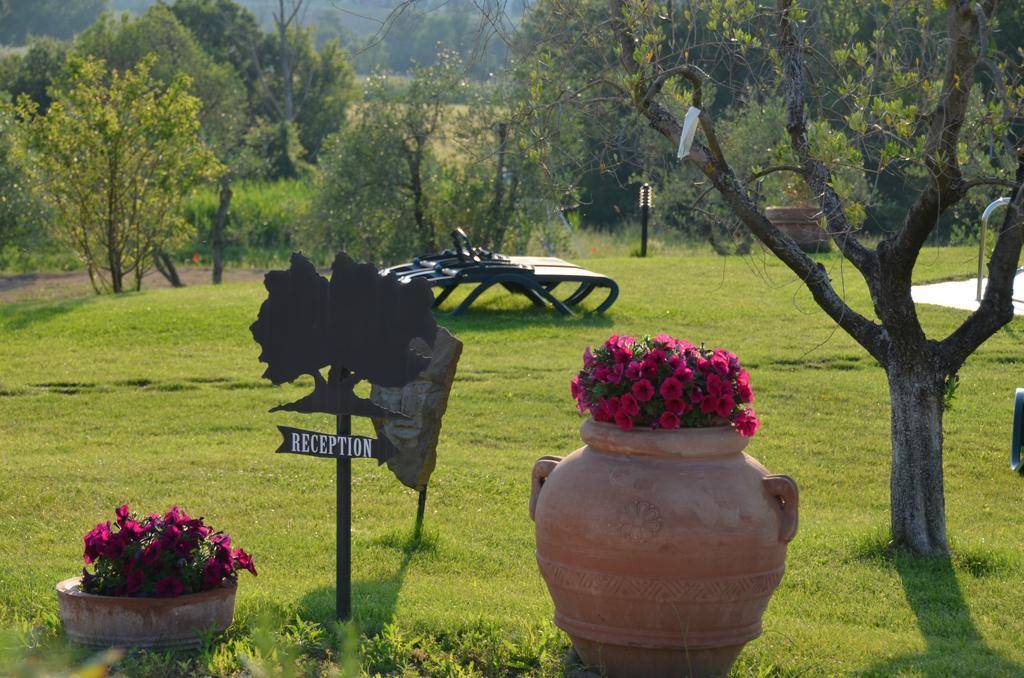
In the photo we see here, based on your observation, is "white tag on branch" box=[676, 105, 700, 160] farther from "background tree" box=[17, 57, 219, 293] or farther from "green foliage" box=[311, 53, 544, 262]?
"green foliage" box=[311, 53, 544, 262]

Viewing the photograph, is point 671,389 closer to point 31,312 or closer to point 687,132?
point 687,132

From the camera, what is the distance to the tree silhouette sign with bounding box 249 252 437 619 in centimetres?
519

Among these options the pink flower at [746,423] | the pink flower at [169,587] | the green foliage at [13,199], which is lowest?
the pink flower at [169,587]

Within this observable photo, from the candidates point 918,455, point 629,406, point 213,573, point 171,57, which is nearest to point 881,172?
point 918,455

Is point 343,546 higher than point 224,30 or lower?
lower

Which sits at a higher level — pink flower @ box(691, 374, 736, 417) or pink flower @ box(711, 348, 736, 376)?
pink flower @ box(711, 348, 736, 376)

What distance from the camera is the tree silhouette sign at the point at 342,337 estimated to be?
519 centimetres

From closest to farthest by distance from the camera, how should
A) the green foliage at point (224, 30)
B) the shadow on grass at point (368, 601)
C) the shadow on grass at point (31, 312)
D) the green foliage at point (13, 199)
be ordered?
1. the shadow on grass at point (368, 601)
2. the shadow on grass at point (31, 312)
3. the green foliage at point (13, 199)
4. the green foliage at point (224, 30)

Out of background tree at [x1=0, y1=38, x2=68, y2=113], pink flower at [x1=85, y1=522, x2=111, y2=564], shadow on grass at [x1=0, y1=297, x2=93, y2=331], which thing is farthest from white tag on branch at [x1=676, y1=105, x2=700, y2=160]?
background tree at [x1=0, y1=38, x2=68, y2=113]

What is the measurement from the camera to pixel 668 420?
15.6 feet

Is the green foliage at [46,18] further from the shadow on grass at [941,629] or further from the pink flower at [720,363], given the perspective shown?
the pink flower at [720,363]

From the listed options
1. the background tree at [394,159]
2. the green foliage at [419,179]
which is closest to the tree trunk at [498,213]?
the green foliage at [419,179]

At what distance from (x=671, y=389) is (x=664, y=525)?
0.51 meters

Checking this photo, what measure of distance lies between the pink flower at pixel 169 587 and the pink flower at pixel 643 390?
1889 millimetres
